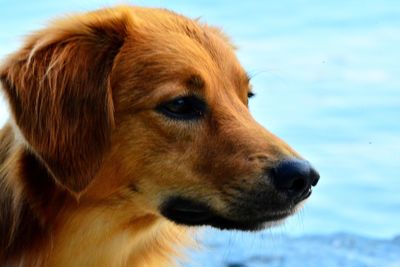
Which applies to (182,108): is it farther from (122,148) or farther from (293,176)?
(293,176)

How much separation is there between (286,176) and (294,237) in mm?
3439

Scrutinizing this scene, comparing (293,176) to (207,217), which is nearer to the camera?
(293,176)

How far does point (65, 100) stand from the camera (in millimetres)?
4473

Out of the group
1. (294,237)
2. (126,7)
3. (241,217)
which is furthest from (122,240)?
(294,237)

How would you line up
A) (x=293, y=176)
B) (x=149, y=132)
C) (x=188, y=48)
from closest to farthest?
(x=293, y=176)
(x=149, y=132)
(x=188, y=48)

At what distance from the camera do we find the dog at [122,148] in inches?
172

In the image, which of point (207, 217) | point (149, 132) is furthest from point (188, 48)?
point (207, 217)

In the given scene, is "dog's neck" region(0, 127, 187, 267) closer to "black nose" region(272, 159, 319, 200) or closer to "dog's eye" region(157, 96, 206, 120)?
"dog's eye" region(157, 96, 206, 120)

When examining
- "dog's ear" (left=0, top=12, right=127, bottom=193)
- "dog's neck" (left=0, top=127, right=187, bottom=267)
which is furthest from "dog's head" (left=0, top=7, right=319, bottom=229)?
"dog's neck" (left=0, top=127, right=187, bottom=267)

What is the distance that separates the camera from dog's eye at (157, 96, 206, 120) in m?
4.48

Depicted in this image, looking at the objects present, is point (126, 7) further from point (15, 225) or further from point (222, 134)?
point (15, 225)

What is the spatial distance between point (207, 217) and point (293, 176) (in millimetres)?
438

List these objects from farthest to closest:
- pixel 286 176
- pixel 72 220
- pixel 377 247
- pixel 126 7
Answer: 1. pixel 377 247
2. pixel 126 7
3. pixel 72 220
4. pixel 286 176

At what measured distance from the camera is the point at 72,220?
180 inches
